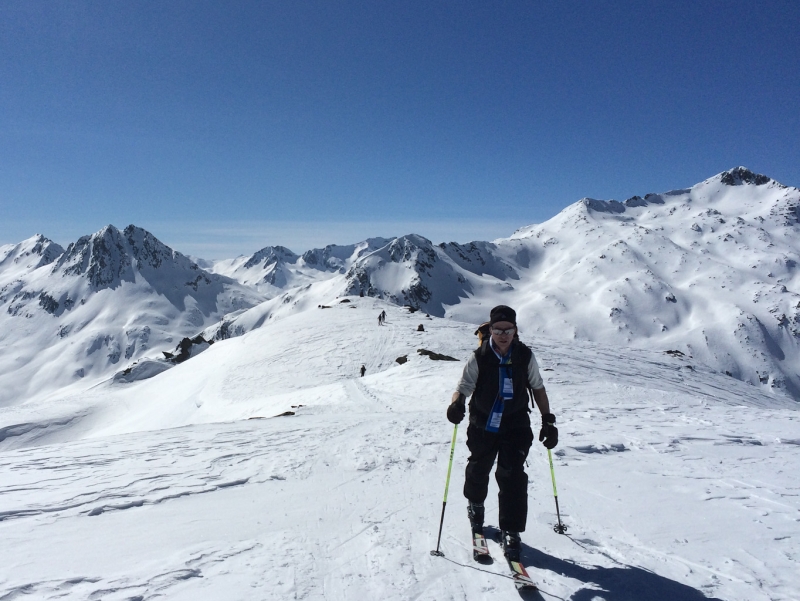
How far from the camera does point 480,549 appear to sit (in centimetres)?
496

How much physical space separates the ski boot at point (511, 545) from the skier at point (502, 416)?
0.05ft

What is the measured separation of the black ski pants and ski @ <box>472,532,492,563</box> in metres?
0.34

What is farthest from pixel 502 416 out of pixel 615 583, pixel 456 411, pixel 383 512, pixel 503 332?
pixel 383 512

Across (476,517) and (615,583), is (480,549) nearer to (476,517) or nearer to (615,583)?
(476,517)

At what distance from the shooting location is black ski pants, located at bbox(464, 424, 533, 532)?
4.93m

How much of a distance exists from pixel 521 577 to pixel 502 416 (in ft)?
5.26

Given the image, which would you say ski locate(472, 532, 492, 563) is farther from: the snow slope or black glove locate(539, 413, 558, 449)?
black glove locate(539, 413, 558, 449)

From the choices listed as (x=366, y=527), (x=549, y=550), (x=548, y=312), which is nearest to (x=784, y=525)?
(x=549, y=550)

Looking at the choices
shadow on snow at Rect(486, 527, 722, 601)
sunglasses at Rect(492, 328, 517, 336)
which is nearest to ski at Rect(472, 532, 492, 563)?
shadow on snow at Rect(486, 527, 722, 601)

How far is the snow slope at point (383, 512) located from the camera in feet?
14.7

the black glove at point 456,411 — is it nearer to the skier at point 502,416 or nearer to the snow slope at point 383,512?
the skier at point 502,416

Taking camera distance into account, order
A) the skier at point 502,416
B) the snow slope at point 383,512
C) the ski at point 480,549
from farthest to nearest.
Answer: the skier at point 502,416, the ski at point 480,549, the snow slope at point 383,512

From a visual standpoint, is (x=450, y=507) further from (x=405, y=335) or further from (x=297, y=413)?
(x=405, y=335)

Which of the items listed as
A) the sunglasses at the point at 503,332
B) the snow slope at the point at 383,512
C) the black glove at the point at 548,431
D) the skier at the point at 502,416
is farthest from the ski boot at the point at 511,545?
the sunglasses at the point at 503,332
